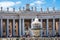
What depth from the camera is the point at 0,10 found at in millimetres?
67000

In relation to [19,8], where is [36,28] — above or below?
below

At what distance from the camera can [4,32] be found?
6956cm

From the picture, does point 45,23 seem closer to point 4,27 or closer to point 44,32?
point 44,32

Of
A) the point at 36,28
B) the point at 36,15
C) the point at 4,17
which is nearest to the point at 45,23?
the point at 36,15

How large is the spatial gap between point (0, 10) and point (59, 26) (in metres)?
13.3

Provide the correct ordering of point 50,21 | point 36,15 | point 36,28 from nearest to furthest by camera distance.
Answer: point 36,28 < point 36,15 < point 50,21

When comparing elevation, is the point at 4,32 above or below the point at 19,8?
below

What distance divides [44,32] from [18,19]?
245 inches

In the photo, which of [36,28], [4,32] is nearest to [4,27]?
[4,32]

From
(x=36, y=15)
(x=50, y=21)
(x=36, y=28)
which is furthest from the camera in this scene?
(x=50, y=21)

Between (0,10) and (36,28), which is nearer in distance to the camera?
(36,28)

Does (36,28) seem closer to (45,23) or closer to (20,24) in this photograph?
Result: (20,24)

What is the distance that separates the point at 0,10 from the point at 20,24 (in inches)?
213

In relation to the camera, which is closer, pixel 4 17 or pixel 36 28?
pixel 36 28
